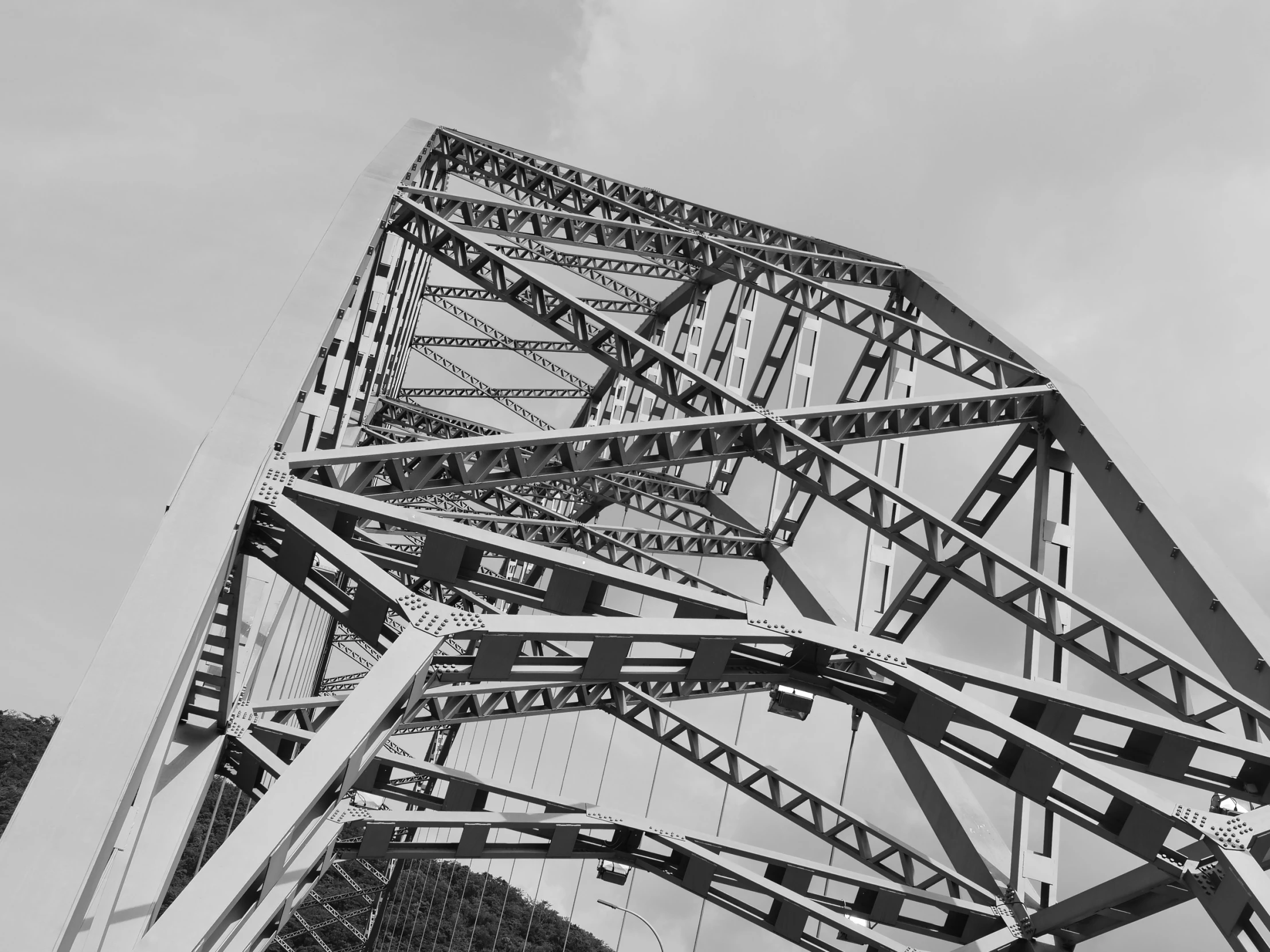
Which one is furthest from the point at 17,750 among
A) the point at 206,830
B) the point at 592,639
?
the point at 592,639

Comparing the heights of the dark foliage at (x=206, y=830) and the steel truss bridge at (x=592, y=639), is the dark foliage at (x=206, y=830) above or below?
below

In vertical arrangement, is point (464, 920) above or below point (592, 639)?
below

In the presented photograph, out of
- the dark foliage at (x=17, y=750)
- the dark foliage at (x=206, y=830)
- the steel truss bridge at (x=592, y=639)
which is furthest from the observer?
the dark foliage at (x=17, y=750)

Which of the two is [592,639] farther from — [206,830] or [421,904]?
[421,904]

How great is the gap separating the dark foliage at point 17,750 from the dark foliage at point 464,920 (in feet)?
67.2

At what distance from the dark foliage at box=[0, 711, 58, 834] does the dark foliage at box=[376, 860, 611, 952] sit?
2049cm

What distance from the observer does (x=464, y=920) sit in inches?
2506

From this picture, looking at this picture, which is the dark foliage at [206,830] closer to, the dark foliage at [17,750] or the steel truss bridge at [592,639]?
the dark foliage at [17,750]

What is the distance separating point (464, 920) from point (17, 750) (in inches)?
1044

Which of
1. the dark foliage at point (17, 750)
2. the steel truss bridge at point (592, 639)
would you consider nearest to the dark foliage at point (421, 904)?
the dark foliage at point (17, 750)

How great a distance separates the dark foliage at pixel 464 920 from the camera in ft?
200

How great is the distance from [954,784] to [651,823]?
3.37 meters

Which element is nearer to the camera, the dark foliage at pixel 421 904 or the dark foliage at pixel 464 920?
the dark foliage at pixel 421 904

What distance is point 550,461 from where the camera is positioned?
976 centimetres
